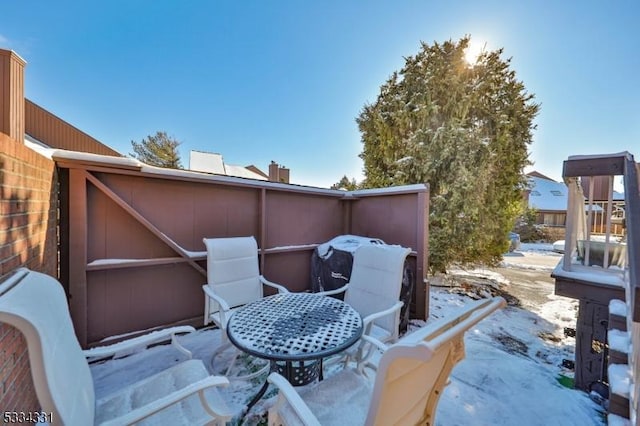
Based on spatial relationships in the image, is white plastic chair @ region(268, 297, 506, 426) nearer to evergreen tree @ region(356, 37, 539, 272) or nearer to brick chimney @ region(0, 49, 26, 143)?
brick chimney @ region(0, 49, 26, 143)

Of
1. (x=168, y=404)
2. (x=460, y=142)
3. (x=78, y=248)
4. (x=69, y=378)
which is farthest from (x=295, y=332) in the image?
(x=460, y=142)

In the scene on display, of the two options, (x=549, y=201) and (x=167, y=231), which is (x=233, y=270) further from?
(x=549, y=201)

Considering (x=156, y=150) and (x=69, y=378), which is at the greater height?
(x=156, y=150)

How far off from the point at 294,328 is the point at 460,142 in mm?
5208

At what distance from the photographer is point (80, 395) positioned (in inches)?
41.6

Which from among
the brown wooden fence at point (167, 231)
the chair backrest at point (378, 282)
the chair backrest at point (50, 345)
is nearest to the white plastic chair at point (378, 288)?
the chair backrest at point (378, 282)

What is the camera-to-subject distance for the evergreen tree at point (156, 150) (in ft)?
43.3

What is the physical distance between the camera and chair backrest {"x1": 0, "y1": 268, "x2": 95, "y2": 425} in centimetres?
80

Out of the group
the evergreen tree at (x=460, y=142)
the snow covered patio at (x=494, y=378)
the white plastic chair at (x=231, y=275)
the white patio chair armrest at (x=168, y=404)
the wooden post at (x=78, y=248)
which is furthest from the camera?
the evergreen tree at (x=460, y=142)

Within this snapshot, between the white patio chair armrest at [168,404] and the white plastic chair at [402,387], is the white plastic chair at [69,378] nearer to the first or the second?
the white patio chair armrest at [168,404]

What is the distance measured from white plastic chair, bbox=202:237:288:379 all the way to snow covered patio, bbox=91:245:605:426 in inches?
22.9

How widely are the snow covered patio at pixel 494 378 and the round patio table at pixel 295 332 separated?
0.30 meters

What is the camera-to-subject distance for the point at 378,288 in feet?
7.82

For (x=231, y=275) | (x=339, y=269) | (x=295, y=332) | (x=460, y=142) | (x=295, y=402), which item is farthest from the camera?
(x=460, y=142)
